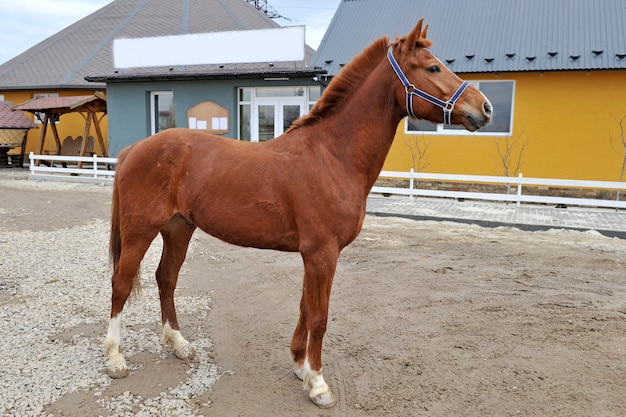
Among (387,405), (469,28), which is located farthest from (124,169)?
(469,28)

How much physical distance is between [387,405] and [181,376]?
4.82ft

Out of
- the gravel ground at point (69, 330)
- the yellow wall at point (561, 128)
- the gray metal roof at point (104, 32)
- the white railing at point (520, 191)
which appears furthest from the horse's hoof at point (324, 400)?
the gray metal roof at point (104, 32)

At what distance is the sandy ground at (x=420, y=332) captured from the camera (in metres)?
3.07

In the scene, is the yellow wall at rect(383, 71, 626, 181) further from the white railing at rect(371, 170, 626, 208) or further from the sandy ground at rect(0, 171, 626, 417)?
the sandy ground at rect(0, 171, 626, 417)

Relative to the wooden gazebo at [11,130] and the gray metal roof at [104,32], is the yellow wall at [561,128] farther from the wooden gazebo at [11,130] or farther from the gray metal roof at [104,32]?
the wooden gazebo at [11,130]

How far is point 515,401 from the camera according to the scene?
3.07 metres

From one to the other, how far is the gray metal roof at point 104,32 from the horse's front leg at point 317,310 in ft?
65.0

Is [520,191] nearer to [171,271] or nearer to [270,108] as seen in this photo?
[270,108]

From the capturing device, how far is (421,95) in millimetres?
2875

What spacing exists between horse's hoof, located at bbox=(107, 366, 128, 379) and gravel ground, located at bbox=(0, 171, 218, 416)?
43mm

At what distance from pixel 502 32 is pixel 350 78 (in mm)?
10937

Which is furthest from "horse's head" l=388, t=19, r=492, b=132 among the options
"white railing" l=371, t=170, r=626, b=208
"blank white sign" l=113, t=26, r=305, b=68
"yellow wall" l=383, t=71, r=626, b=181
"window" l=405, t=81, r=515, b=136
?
"blank white sign" l=113, t=26, r=305, b=68

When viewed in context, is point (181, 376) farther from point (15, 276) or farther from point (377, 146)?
point (15, 276)

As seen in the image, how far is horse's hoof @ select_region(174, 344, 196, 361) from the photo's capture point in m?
3.60
